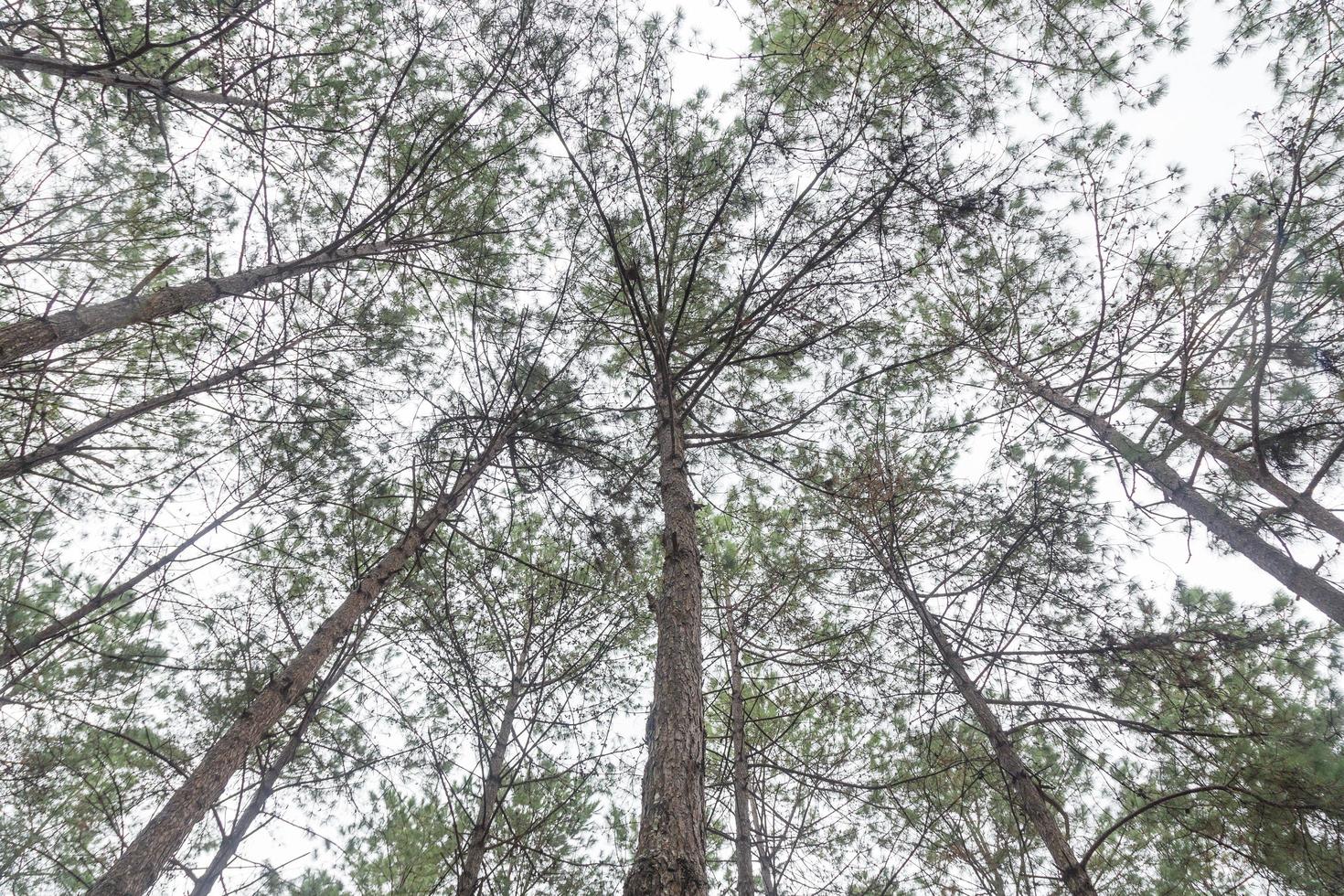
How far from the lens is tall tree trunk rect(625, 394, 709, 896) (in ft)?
6.81

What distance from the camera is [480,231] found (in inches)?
211

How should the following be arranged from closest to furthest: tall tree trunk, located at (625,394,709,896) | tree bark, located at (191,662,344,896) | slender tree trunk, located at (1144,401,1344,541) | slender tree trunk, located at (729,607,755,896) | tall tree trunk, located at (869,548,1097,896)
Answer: tall tree trunk, located at (625,394,709,896), tall tree trunk, located at (869,548,1097,896), tree bark, located at (191,662,344,896), slender tree trunk, located at (729,607,755,896), slender tree trunk, located at (1144,401,1344,541)

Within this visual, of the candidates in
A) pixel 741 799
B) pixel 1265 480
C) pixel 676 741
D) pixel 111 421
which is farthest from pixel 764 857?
pixel 111 421

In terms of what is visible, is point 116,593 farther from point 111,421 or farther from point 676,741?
point 676,741

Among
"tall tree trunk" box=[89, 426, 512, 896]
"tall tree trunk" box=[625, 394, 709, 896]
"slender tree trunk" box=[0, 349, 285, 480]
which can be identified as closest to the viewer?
"tall tree trunk" box=[625, 394, 709, 896]

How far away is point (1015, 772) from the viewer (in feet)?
12.4

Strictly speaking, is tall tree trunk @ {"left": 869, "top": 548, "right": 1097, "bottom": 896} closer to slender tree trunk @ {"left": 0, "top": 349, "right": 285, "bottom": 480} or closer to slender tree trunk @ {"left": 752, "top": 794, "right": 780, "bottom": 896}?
slender tree trunk @ {"left": 752, "top": 794, "right": 780, "bottom": 896}

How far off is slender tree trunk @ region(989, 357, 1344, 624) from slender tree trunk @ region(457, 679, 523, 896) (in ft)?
16.0

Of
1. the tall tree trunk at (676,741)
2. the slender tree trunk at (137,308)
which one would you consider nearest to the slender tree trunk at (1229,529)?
the tall tree trunk at (676,741)

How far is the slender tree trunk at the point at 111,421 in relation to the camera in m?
3.07

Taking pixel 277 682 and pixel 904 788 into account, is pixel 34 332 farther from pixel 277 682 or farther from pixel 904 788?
pixel 904 788

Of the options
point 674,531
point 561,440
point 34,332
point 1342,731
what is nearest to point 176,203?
point 34,332

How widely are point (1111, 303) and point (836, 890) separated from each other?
5769mm

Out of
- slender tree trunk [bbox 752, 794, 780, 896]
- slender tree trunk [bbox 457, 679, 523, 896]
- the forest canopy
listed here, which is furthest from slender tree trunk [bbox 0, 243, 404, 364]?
slender tree trunk [bbox 752, 794, 780, 896]
